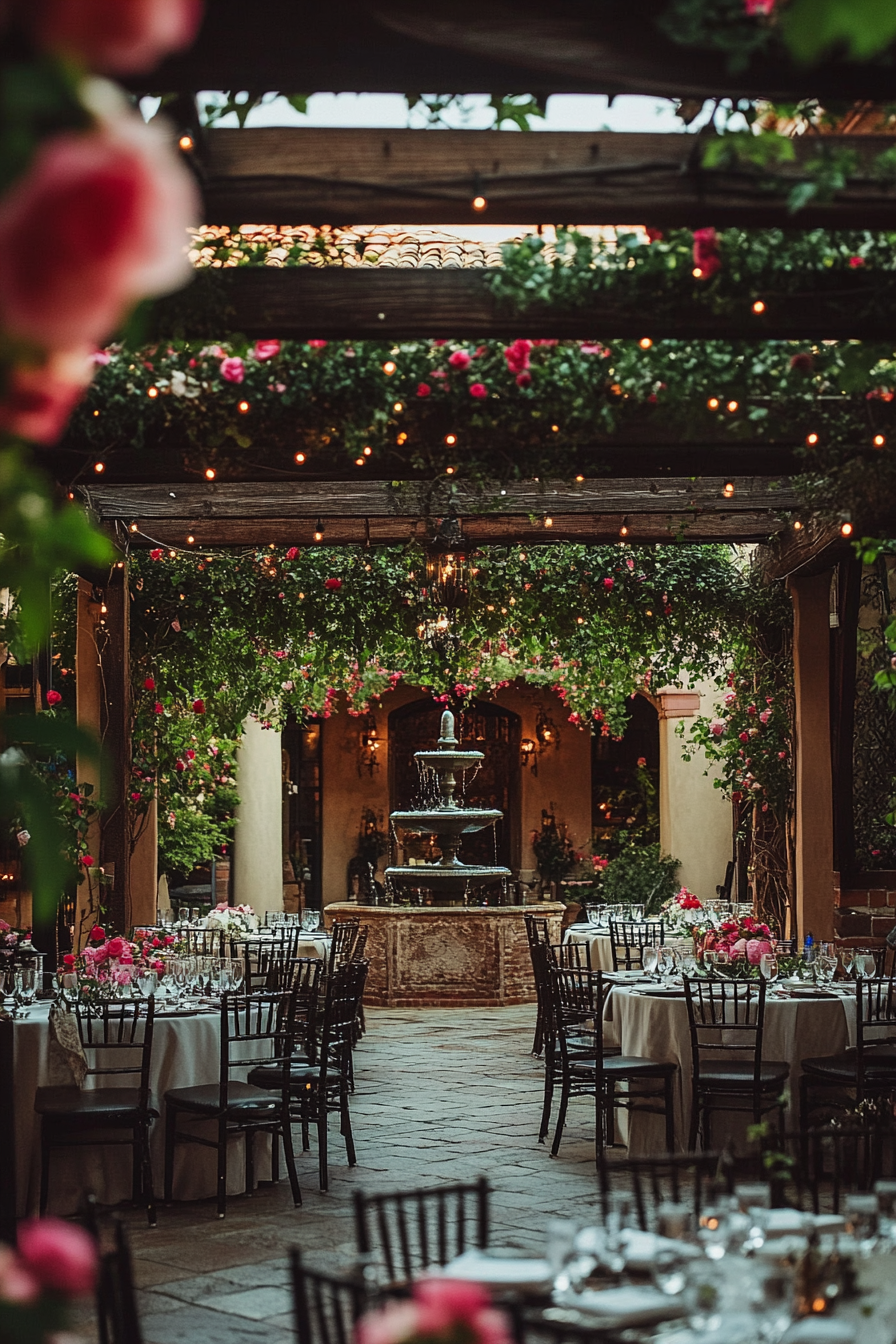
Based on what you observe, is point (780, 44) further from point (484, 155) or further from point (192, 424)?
point (192, 424)

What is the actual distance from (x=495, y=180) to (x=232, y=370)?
192cm

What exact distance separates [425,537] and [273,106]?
193 inches

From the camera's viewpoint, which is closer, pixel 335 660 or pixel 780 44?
pixel 780 44

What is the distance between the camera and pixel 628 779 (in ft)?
64.2

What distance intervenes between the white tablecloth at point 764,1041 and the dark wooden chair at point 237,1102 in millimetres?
1634

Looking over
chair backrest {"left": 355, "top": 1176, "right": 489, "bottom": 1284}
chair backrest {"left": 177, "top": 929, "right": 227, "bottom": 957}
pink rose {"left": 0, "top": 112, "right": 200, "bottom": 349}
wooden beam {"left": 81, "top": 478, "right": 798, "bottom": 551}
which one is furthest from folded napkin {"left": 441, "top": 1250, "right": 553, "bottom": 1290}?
chair backrest {"left": 177, "top": 929, "right": 227, "bottom": 957}

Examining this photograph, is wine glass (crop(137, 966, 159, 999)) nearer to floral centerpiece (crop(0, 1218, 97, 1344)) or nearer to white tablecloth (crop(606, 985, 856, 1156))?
white tablecloth (crop(606, 985, 856, 1156))

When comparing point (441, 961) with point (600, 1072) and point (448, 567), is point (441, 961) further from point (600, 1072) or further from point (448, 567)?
point (600, 1072)

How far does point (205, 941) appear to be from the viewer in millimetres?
9266

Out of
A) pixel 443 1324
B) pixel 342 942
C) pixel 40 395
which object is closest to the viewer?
pixel 40 395

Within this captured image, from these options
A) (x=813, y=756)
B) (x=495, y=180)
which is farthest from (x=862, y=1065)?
(x=495, y=180)

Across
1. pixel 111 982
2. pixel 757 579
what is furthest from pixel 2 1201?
pixel 757 579

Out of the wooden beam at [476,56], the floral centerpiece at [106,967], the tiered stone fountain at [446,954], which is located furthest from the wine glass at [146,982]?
the tiered stone fountain at [446,954]

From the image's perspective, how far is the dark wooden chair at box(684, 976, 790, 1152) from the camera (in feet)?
20.3
